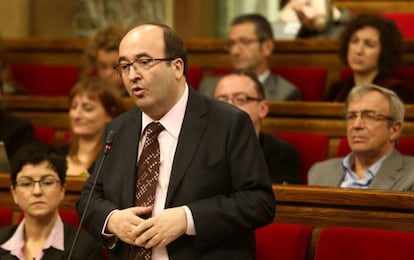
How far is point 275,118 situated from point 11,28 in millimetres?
1717

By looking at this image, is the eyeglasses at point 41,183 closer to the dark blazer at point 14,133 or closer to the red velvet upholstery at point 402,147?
the dark blazer at point 14,133

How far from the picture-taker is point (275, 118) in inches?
118

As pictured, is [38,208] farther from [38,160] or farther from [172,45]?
[172,45]

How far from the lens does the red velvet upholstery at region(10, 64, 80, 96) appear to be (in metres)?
3.72

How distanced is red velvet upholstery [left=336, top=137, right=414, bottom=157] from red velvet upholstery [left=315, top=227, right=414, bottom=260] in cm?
62

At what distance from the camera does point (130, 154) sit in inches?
73.9

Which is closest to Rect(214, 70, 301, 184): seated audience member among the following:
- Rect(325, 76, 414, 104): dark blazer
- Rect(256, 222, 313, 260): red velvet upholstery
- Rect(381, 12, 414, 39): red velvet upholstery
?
Rect(325, 76, 414, 104): dark blazer

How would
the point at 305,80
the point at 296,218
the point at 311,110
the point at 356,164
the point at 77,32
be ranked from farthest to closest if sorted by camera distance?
the point at 77,32
the point at 305,80
the point at 311,110
the point at 356,164
the point at 296,218

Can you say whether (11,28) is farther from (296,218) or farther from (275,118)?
(296,218)

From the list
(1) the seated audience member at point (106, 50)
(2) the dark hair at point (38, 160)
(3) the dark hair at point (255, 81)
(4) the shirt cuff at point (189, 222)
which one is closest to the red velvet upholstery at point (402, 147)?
(3) the dark hair at point (255, 81)

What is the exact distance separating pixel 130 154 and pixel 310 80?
59.2 inches

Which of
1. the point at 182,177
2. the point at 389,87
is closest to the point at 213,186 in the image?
the point at 182,177

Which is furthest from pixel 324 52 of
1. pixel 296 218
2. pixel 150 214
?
pixel 150 214

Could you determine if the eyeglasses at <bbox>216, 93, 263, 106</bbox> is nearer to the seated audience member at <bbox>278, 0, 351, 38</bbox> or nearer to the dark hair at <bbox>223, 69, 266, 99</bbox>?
the dark hair at <bbox>223, 69, 266, 99</bbox>
